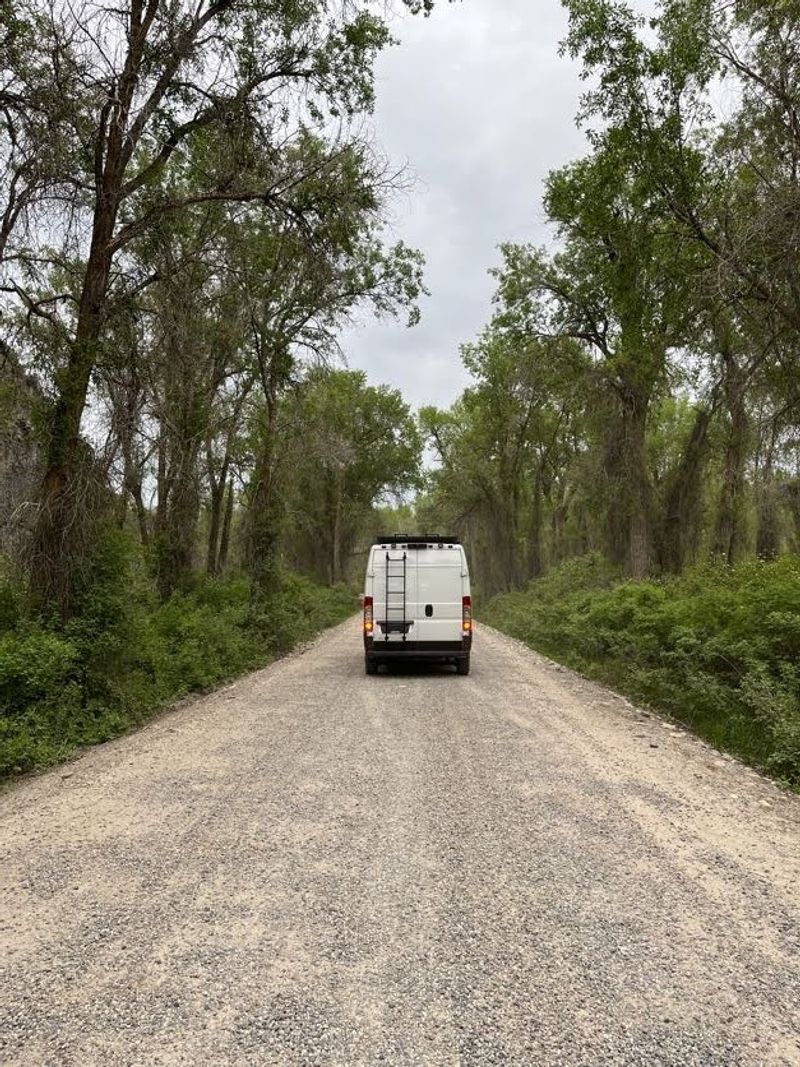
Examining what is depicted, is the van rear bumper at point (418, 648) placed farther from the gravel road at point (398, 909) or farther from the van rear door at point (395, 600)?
the gravel road at point (398, 909)

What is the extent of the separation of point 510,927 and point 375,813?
6.13 feet

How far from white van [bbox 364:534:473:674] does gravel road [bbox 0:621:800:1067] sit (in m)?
5.89

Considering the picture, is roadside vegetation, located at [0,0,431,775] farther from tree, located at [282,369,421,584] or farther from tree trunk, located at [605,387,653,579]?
tree, located at [282,369,421,584]

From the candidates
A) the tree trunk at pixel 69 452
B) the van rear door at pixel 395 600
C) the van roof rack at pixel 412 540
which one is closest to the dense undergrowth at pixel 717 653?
the van roof rack at pixel 412 540

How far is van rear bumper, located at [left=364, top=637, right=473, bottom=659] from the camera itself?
13.1 meters

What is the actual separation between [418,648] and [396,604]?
919mm

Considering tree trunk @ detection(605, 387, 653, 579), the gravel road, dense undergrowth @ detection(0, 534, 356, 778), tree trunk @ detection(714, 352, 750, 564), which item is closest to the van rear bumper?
dense undergrowth @ detection(0, 534, 356, 778)

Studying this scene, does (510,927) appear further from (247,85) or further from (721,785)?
(247,85)

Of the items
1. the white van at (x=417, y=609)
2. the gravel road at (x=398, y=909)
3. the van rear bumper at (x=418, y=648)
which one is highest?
the white van at (x=417, y=609)

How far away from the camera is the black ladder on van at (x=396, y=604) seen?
43.2 ft

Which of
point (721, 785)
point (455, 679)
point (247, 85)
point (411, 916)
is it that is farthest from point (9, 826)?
point (247, 85)

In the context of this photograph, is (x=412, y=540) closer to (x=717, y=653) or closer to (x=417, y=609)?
(x=417, y=609)

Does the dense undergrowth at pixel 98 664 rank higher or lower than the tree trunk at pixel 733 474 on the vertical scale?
lower

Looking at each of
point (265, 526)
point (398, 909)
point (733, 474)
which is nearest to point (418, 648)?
point (265, 526)
